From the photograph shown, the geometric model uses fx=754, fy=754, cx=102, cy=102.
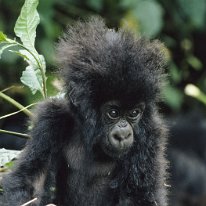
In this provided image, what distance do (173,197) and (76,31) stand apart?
4.39 m

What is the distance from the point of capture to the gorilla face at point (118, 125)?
4.02 metres

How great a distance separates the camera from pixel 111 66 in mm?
3975

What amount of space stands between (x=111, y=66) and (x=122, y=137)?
384mm

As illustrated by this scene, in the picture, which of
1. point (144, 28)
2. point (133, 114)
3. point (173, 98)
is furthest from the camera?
point (173, 98)

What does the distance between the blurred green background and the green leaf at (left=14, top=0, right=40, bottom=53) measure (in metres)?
2.29

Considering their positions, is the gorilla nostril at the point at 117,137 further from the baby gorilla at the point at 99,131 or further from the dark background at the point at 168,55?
the dark background at the point at 168,55

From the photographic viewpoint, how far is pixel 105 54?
13.1 ft

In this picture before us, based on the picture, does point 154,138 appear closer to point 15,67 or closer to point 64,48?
point 64,48

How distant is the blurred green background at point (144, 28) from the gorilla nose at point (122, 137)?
8.66 feet

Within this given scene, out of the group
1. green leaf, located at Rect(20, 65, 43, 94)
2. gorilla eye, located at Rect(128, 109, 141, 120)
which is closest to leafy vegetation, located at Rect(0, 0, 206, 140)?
green leaf, located at Rect(20, 65, 43, 94)

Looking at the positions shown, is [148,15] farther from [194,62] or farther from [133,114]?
[133,114]

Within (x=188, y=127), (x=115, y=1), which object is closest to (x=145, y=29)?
(x=115, y=1)

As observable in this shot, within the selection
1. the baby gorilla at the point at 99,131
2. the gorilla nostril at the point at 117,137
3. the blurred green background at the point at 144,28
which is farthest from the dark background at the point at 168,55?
the gorilla nostril at the point at 117,137

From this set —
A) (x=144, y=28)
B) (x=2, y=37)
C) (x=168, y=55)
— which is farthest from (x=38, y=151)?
(x=168, y=55)
